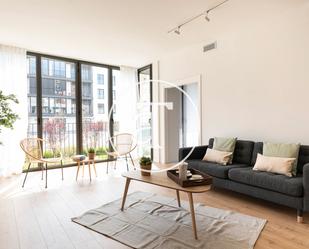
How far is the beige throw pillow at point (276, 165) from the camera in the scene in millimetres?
2721

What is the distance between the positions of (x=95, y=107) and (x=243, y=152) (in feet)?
12.0

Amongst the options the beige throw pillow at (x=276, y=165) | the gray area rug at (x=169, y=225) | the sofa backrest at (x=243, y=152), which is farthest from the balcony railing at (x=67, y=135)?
the beige throw pillow at (x=276, y=165)

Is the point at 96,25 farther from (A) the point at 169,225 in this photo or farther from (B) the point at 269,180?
(B) the point at 269,180

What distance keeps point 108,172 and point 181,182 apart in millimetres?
2874

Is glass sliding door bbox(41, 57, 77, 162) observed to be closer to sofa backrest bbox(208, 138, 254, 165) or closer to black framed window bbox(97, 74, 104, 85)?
black framed window bbox(97, 74, 104, 85)

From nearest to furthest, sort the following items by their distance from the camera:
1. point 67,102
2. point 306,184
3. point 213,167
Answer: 1. point 306,184
2. point 213,167
3. point 67,102

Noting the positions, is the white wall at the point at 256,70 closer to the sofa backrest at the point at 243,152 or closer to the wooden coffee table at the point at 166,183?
the sofa backrest at the point at 243,152

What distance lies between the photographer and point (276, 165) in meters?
2.80

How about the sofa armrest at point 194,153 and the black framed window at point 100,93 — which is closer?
the sofa armrest at point 194,153

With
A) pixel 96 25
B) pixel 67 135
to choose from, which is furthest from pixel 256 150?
pixel 67 135

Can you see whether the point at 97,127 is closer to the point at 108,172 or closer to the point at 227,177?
the point at 108,172

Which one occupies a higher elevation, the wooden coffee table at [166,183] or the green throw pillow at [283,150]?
the green throw pillow at [283,150]

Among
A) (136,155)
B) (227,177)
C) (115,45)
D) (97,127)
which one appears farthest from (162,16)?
(136,155)

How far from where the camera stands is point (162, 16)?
322cm
